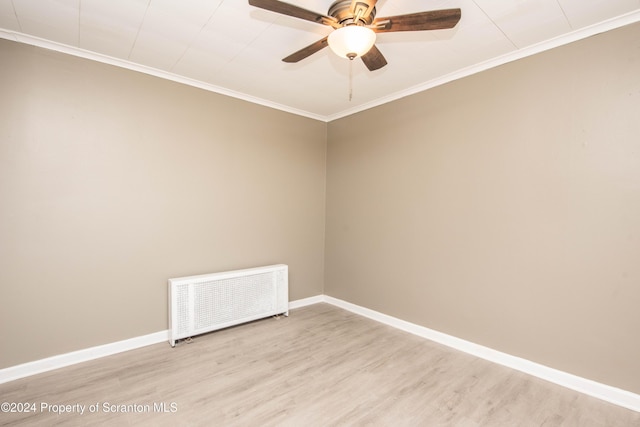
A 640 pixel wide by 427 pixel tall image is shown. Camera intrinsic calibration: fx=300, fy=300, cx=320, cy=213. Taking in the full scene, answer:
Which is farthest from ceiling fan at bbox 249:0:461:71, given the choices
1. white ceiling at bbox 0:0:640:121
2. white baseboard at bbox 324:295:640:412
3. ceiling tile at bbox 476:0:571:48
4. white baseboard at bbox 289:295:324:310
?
white baseboard at bbox 289:295:324:310

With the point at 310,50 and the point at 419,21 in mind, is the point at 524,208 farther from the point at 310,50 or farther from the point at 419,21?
the point at 310,50

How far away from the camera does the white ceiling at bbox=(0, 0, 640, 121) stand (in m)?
1.98

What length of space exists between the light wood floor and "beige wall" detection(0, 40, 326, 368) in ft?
1.47

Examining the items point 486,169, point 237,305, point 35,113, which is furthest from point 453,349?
point 35,113

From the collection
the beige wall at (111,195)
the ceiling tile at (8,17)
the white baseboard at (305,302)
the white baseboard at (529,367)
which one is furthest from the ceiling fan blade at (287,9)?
the white baseboard at (305,302)

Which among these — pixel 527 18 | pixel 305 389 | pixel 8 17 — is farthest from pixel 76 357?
pixel 527 18

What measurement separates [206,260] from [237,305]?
602 millimetres

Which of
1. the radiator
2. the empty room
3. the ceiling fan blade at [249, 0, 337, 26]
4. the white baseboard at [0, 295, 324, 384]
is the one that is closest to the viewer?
the ceiling fan blade at [249, 0, 337, 26]

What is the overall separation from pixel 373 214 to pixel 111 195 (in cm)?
275

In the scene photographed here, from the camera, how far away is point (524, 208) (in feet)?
8.27

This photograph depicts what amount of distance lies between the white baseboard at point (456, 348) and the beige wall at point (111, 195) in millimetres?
64

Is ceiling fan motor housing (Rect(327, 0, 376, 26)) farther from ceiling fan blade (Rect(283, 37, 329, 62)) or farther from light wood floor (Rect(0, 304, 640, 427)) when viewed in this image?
light wood floor (Rect(0, 304, 640, 427))

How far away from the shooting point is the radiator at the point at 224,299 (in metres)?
2.94

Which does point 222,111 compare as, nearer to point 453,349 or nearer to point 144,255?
point 144,255
